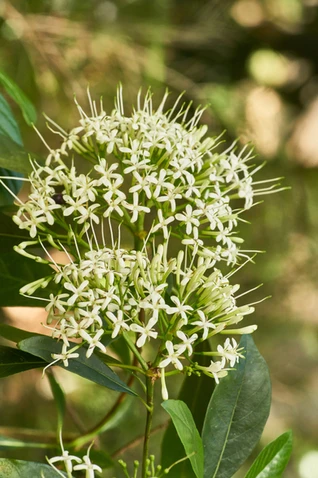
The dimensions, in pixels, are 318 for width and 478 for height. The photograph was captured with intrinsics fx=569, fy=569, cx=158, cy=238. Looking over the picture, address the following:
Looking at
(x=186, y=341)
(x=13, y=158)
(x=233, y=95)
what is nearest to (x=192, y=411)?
(x=186, y=341)

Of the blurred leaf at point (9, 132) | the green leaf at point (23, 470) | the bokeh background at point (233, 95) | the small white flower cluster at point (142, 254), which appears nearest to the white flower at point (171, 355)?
the small white flower cluster at point (142, 254)

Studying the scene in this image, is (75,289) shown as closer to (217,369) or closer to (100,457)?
(217,369)

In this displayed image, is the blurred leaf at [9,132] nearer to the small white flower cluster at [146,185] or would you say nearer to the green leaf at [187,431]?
the small white flower cluster at [146,185]

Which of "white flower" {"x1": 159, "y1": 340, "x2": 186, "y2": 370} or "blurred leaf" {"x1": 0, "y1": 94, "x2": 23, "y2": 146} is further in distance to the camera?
"blurred leaf" {"x1": 0, "y1": 94, "x2": 23, "y2": 146}

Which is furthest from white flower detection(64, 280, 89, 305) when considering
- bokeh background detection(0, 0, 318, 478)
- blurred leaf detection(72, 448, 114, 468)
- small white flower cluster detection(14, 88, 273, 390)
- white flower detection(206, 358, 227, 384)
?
bokeh background detection(0, 0, 318, 478)

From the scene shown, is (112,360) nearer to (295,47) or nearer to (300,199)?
(300,199)

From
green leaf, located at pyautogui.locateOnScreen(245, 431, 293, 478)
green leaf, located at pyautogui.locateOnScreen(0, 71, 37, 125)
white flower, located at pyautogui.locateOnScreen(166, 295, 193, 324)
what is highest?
green leaf, located at pyautogui.locateOnScreen(0, 71, 37, 125)

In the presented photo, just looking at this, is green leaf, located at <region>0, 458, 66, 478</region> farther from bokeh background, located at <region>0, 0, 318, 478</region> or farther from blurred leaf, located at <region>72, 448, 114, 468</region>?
bokeh background, located at <region>0, 0, 318, 478</region>
